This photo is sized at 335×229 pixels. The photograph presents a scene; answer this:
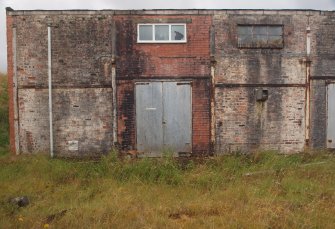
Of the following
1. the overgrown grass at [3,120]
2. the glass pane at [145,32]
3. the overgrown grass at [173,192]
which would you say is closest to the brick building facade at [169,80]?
the glass pane at [145,32]

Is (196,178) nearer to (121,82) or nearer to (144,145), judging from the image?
(144,145)

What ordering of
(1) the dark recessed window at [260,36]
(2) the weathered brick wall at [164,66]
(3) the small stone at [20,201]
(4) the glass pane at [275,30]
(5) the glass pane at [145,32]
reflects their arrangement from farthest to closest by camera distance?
(4) the glass pane at [275,30] < (1) the dark recessed window at [260,36] < (5) the glass pane at [145,32] < (2) the weathered brick wall at [164,66] < (3) the small stone at [20,201]

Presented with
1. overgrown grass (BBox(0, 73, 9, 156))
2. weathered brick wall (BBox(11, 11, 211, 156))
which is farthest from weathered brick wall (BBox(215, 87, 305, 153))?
overgrown grass (BBox(0, 73, 9, 156))

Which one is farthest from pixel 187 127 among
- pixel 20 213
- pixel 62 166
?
pixel 20 213

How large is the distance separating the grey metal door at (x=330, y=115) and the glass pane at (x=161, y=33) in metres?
6.12

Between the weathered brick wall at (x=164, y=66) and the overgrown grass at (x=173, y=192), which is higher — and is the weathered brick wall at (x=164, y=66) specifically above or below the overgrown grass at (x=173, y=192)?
above

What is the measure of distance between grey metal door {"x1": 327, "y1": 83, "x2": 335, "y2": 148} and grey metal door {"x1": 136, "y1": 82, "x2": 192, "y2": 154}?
5.02m

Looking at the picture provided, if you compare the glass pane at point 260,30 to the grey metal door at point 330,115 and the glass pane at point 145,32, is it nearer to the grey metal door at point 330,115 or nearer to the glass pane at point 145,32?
the grey metal door at point 330,115

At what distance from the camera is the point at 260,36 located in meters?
12.5

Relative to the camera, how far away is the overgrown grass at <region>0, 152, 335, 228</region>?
669cm

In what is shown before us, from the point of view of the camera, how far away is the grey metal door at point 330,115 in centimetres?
1267

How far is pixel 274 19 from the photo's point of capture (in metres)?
12.5

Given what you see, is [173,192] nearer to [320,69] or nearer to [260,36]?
[260,36]

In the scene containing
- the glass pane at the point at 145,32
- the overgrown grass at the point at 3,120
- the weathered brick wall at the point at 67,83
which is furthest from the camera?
the overgrown grass at the point at 3,120
